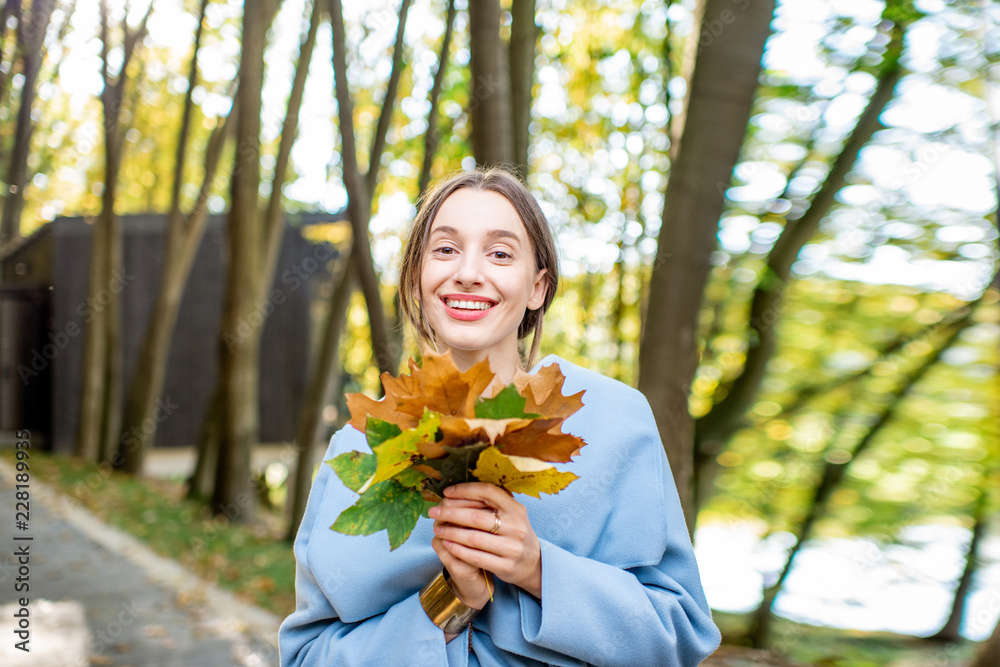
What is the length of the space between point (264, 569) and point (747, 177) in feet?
19.0

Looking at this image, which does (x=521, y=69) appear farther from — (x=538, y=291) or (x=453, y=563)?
(x=453, y=563)

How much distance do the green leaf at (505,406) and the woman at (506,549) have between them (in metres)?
0.22

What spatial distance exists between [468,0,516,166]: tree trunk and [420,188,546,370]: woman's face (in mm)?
2260

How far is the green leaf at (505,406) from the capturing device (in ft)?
4.05

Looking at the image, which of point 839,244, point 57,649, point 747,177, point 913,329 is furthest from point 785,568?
point 57,649

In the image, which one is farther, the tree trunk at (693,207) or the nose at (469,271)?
the tree trunk at (693,207)

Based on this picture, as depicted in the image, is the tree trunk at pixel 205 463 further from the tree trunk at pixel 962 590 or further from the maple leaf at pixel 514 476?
the maple leaf at pixel 514 476

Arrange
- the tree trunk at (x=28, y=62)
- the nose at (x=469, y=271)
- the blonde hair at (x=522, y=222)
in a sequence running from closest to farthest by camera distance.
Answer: the nose at (x=469, y=271) → the blonde hair at (x=522, y=222) → the tree trunk at (x=28, y=62)

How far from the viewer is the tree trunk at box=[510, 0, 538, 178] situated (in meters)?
4.60

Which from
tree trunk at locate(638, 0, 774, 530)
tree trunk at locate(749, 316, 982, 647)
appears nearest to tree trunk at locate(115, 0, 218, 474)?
tree trunk at locate(749, 316, 982, 647)

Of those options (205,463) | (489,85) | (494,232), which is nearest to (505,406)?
(494,232)

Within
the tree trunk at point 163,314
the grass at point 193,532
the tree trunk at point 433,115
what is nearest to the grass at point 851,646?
the grass at point 193,532

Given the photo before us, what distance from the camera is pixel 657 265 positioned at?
12.1ft

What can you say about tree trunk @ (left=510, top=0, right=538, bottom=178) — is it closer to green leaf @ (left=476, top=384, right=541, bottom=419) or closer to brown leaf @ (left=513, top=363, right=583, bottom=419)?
brown leaf @ (left=513, top=363, right=583, bottom=419)
